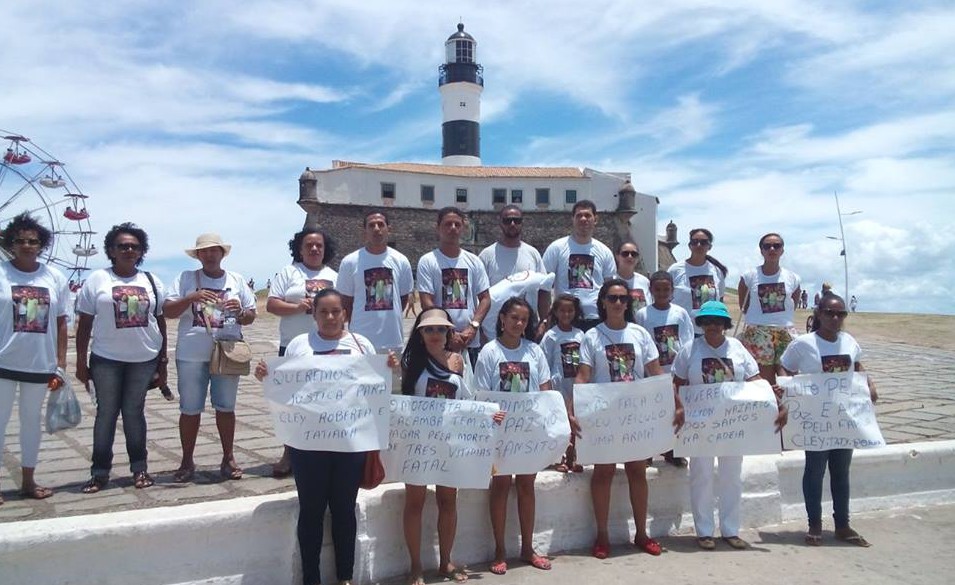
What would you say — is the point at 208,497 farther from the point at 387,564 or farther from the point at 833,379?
the point at 833,379

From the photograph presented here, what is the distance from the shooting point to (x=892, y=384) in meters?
11.5

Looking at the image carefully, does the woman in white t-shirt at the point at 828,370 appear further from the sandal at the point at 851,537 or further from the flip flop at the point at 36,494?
the flip flop at the point at 36,494

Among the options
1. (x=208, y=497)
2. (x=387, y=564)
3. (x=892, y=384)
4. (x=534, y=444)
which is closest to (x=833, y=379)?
(x=534, y=444)

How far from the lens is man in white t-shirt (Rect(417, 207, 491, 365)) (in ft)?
17.0

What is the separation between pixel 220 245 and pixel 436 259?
1.57 m

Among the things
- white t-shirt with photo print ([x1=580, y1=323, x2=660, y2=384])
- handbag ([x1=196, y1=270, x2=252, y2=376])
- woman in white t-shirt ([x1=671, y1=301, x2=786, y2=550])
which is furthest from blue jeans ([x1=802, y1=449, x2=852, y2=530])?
handbag ([x1=196, y1=270, x2=252, y2=376])

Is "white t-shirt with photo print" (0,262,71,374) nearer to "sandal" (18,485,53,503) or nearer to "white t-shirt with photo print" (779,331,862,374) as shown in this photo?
"sandal" (18,485,53,503)

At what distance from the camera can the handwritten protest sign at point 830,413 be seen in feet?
16.4

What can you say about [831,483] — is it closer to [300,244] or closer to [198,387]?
[300,244]

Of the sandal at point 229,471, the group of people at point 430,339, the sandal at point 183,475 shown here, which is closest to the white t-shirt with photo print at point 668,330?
the group of people at point 430,339

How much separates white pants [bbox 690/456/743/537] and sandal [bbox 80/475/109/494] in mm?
4087

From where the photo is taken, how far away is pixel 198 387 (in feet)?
17.1

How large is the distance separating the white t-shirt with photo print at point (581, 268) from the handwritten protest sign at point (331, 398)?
6.85 ft

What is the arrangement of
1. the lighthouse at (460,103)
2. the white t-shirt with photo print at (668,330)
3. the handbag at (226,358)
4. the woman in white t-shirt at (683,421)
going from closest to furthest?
1. the woman in white t-shirt at (683,421)
2. the handbag at (226,358)
3. the white t-shirt with photo print at (668,330)
4. the lighthouse at (460,103)
